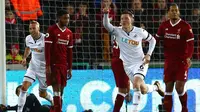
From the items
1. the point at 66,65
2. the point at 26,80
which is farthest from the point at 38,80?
the point at 66,65

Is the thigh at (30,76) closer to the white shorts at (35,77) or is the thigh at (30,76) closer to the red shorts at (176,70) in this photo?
the white shorts at (35,77)

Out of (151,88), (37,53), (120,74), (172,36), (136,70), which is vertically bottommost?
(151,88)

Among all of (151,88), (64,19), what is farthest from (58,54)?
(151,88)

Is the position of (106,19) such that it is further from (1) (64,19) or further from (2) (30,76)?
(2) (30,76)

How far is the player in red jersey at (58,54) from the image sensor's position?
33.7ft

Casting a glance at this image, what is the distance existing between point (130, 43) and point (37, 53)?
1749 millimetres

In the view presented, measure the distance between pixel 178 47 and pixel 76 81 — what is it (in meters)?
2.55

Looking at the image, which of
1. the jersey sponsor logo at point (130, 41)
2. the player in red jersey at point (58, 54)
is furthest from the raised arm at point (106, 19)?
the player in red jersey at point (58, 54)

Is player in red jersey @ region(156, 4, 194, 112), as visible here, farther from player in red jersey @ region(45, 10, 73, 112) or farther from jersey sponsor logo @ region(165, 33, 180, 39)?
player in red jersey @ region(45, 10, 73, 112)

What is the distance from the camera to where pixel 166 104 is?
10.3m

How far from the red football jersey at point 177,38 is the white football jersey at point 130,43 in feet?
0.96

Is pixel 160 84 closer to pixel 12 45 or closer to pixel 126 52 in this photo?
pixel 126 52

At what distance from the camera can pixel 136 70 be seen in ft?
33.5

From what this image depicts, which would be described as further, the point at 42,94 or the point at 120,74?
the point at 42,94
